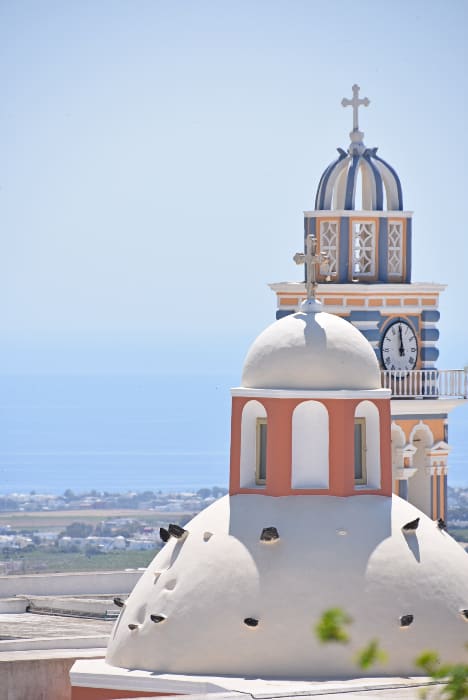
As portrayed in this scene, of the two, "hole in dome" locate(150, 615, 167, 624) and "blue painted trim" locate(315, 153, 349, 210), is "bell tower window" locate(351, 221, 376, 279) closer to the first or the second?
"blue painted trim" locate(315, 153, 349, 210)

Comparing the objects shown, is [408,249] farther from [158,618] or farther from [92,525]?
[92,525]

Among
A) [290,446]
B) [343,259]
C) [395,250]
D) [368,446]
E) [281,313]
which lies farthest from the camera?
[395,250]

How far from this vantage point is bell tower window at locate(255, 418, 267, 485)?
35.2m

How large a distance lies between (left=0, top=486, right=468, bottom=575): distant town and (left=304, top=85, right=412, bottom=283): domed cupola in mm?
37015

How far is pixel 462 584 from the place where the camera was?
34.4 meters

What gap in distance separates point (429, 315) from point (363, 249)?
191cm

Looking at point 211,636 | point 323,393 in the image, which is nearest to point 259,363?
point 323,393

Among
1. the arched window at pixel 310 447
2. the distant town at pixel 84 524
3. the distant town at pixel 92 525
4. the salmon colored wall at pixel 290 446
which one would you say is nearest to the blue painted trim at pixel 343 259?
the salmon colored wall at pixel 290 446

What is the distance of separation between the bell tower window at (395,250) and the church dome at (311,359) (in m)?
16.6

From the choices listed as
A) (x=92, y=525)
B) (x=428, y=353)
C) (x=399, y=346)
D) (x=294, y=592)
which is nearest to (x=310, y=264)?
(x=294, y=592)

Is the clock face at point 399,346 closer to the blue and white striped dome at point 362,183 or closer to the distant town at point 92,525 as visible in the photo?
the blue and white striped dome at point 362,183

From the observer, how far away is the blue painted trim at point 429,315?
2051 inches

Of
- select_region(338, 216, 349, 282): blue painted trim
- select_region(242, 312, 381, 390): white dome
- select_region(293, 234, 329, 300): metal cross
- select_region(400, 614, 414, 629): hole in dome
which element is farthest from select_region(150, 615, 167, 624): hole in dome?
select_region(338, 216, 349, 282): blue painted trim

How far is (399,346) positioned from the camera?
51938 millimetres
